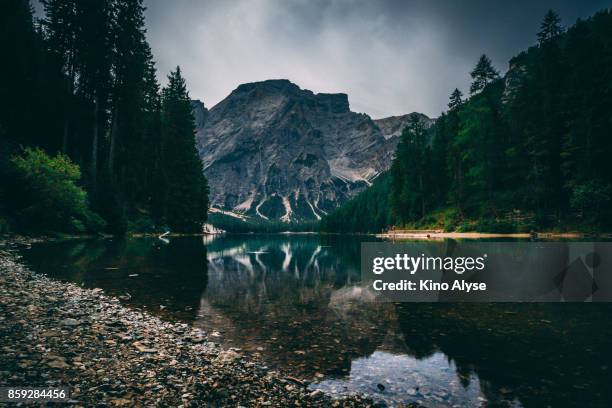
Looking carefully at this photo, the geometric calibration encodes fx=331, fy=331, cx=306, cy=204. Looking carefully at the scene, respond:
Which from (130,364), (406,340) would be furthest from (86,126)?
(406,340)

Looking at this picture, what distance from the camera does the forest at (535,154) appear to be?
42719 mm

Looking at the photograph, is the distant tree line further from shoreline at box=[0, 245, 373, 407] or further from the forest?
the forest

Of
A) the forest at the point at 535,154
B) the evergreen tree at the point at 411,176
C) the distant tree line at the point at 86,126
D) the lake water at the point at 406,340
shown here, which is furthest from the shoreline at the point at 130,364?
the evergreen tree at the point at 411,176

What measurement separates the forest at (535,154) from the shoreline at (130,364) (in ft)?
159

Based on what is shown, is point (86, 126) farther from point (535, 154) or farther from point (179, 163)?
point (535, 154)

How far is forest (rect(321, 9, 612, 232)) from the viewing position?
4272 centimetres

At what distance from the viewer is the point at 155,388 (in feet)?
17.1

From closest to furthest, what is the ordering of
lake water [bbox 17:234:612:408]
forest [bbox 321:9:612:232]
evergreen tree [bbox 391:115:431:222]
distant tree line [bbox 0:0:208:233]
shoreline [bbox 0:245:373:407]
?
1. shoreline [bbox 0:245:373:407]
2. lake water [bbox 17:234:612:408]
3. distant tree line [bbox 0:0:208:233]
4. forest [bbox 321:9:612:232]
5. evergreen tree [bbox 391:115:431:222]

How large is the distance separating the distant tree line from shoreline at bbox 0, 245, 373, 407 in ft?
91.5

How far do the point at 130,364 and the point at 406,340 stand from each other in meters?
6.25

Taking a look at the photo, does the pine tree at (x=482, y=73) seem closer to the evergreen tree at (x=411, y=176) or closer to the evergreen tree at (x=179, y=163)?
the evergreen tree at (x=411, y=176)

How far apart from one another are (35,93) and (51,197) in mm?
18401

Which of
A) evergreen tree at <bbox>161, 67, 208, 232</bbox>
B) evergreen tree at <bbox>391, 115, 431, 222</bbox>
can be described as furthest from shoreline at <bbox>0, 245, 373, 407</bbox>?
evergreen tree at <bbox>391, 115, 431, 222</bbox>

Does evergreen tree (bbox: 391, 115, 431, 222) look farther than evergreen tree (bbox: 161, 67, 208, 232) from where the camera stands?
Yes
